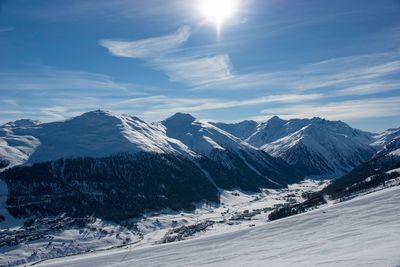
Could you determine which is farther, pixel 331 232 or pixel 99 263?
pixel 99 263

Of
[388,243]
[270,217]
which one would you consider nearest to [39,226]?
[270,217]

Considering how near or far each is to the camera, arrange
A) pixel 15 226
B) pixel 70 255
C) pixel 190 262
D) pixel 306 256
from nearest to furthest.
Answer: pixel 306 256
pixel 190 262
pixel 70 255
pixel 15 226

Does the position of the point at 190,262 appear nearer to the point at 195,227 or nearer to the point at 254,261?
the point at 254,261

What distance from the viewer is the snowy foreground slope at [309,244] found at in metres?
64.8

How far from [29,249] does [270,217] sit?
3821 inches

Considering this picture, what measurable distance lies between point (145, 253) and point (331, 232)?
1988 inches

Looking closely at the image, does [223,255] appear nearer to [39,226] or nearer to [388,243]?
[388,243]

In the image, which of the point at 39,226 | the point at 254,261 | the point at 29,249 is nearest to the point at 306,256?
the point at 254,261

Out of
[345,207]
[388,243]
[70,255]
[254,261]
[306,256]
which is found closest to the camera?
[388,243]

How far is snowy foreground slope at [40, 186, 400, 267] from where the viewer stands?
64.8m

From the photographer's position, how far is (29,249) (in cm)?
16200

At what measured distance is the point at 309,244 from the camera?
83.2m

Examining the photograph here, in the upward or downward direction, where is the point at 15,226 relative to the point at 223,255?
upward

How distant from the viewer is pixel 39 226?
195 m
